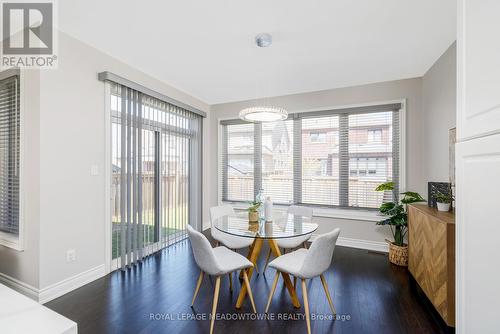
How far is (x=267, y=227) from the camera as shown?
232 cm

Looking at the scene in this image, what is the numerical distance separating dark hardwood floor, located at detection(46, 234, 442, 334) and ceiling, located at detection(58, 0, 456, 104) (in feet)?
8.81

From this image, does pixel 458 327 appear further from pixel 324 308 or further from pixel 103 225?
pixel 103 225

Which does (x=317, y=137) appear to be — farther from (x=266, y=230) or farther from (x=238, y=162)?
(x=266, y=230)

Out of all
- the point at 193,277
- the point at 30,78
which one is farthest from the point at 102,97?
the point at 193,277

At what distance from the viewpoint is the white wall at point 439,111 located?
100 inches

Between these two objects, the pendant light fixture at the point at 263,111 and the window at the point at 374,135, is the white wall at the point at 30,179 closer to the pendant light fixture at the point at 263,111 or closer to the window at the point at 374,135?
the pendant light fixture at the point at 263,111

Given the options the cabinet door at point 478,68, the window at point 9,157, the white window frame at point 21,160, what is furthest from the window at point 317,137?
the window at point 9,157

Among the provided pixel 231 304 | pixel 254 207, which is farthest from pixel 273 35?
pixel 231 304

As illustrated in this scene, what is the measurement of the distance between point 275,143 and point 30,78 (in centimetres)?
341

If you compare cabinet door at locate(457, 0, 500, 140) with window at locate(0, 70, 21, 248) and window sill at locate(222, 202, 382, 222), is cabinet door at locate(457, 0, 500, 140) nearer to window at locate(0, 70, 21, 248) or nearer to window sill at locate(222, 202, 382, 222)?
window sill at locate(222, 202, 382, 222)

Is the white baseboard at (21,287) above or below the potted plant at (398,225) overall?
below

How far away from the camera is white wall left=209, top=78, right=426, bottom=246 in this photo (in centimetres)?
338

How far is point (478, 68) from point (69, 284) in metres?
3.47

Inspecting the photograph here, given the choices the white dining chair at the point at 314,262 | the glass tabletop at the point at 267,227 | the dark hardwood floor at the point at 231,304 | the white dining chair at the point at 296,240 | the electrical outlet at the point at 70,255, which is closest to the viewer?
the white dining chair at the point at 314,262
